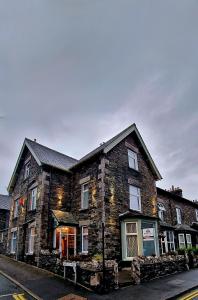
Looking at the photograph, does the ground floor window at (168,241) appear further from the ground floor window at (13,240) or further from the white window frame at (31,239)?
the ground floor window at (13,240)

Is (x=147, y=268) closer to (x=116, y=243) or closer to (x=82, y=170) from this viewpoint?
(x=116, y=243)

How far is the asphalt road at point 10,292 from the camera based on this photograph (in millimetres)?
8484

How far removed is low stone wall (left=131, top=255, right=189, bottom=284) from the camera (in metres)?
10.8

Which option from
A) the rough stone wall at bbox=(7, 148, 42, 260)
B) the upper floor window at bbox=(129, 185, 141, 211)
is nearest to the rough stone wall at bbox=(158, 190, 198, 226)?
the upper floor window at bbox=(129, 185, 141, 211)

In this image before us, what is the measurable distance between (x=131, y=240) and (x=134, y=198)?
3648 millimetres

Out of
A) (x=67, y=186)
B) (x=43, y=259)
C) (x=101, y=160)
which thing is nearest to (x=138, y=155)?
(x=101, y=160)

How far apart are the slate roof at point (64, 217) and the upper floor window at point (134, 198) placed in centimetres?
433

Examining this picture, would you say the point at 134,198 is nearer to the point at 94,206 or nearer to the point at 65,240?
the point at 94,206

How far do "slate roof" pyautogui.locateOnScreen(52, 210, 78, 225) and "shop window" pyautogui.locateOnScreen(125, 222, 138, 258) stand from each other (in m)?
3.68

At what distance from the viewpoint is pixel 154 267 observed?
11797mm

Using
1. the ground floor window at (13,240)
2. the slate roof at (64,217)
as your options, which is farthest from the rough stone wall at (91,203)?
the ground floor window at (13,240)

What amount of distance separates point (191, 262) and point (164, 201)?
312 inches

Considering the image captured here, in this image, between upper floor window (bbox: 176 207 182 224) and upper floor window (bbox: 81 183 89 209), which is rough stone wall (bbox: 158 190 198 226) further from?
upper floor window (bbox: 81 183 89 209)

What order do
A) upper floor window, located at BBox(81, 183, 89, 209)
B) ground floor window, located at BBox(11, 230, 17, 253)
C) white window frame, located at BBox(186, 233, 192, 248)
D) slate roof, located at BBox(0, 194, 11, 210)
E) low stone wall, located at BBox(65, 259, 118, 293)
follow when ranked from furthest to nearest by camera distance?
slate roof, located at BBox(0, 194, 11, 210)
white window frame, located at BBox(186, 233, 192, 248)
ground floor window, located at BBox(11, 230, 17, 253)
upper floor window, located at BBox(81, 183, 89, 209)
low stone wall, located at BBox(65, 259, 118, 293)
